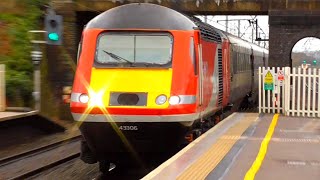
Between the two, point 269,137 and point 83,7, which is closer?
point 269,137

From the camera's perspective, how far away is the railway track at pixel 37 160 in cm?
988

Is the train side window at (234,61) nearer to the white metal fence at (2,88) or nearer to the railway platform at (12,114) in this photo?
the railway platform at (12,114)

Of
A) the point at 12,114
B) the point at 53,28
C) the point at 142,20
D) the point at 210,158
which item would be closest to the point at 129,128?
the point at 210,158

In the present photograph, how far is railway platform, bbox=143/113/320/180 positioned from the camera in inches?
243

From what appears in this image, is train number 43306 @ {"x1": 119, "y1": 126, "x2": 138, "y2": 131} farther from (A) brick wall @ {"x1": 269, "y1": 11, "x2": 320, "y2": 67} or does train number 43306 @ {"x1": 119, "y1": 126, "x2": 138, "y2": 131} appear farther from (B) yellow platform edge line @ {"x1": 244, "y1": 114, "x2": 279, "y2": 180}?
(A) brick wall @ {"x1": 269, "y1": 11, "x2": 320, "y2": 67}

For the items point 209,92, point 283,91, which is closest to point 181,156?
point 209,92

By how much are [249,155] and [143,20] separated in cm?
299

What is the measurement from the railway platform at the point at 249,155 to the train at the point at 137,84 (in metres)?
0.68

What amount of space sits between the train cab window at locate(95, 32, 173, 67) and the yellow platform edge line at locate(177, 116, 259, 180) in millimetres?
1682

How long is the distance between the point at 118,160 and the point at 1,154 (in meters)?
4.15

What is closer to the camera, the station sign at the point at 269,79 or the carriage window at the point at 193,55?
the carriage window at the point at 193,55

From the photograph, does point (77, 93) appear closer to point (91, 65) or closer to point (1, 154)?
point (91, 65)

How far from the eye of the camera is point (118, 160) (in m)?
9.16

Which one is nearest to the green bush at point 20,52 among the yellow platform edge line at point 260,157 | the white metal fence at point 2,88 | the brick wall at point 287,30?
the white metal fence at point 2,88
